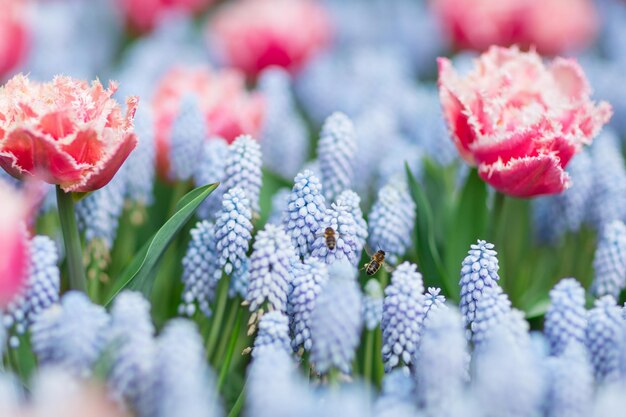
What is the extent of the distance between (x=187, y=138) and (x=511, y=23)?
3.13ft

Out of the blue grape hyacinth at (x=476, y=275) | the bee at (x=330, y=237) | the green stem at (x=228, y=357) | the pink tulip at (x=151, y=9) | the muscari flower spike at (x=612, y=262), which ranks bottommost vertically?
the green stem at (x=228, y=357)

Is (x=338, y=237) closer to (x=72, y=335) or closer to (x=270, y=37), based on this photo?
(x=72, y=335)

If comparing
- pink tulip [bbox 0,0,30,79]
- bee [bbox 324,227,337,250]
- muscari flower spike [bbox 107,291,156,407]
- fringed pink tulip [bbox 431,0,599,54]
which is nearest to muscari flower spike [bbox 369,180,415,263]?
bee [bbox 324,227,337,250]

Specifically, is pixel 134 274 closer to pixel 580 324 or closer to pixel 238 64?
pixel 580 324

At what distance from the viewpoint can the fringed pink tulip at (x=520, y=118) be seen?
938 mm

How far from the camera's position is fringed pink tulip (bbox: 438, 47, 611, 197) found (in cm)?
94

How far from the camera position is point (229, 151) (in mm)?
975

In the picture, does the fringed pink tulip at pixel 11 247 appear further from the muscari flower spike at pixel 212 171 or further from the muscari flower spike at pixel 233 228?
the muscari flower spike at pixel 212 171

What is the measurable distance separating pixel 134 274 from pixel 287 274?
0.59 feet

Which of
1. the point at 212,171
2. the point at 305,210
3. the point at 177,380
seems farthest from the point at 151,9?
the point at 177,380

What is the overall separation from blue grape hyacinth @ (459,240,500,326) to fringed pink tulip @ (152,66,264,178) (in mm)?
521

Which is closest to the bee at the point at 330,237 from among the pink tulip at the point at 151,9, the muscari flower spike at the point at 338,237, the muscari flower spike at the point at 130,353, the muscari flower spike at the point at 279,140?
the muscari flower spike at the point at 338,237

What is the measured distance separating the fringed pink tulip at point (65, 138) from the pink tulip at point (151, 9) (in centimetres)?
121

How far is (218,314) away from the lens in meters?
0.94
